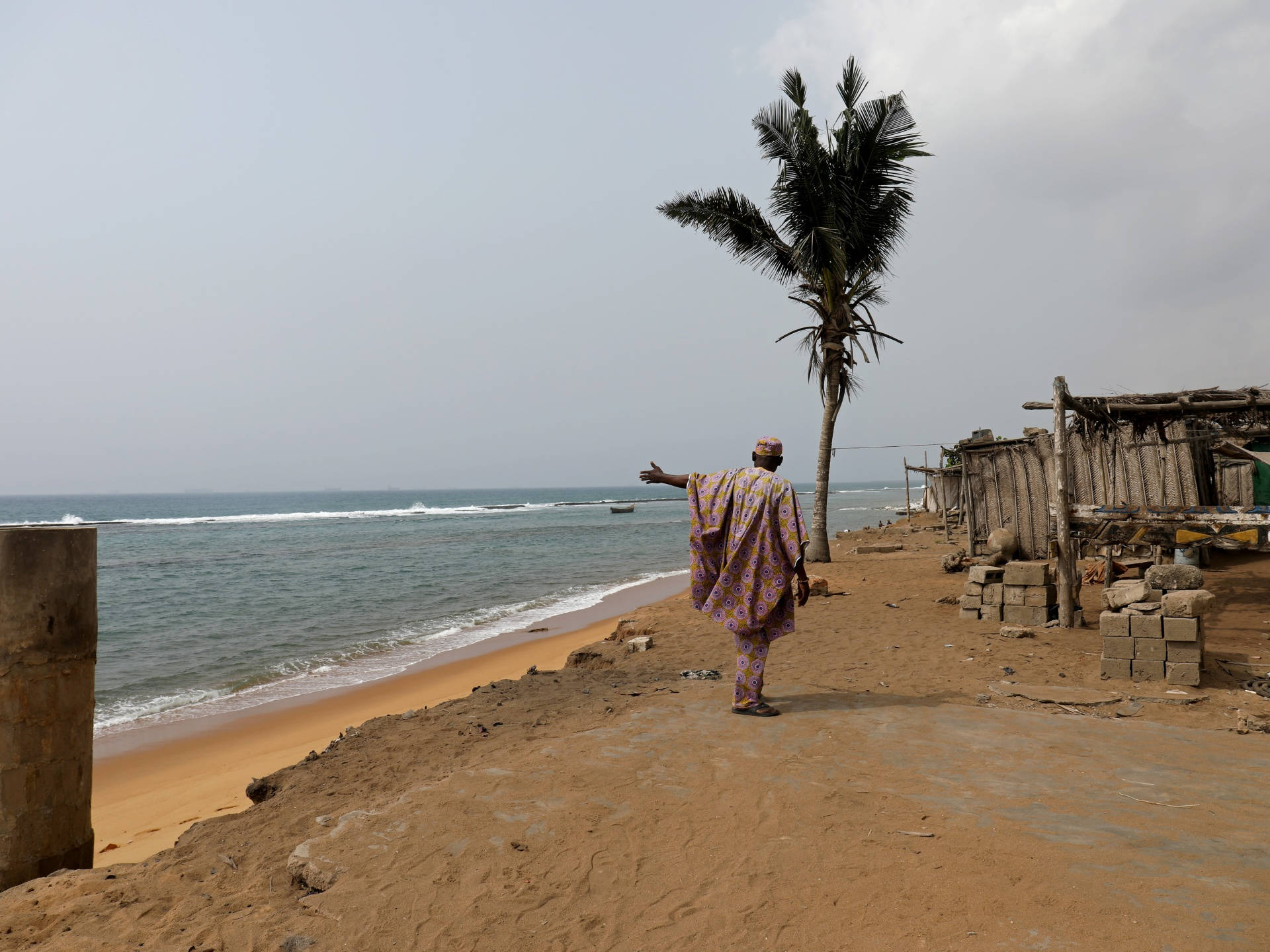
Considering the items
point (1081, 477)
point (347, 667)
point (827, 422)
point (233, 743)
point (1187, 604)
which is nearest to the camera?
point (1187, 604)

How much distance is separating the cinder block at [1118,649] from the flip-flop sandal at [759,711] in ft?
11.0

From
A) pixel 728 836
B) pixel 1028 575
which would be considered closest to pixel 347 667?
pixel 728 836

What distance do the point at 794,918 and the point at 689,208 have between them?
14149 millimetres

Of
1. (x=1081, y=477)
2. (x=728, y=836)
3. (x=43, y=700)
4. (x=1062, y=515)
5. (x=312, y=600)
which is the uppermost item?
(x=1081, y=477)

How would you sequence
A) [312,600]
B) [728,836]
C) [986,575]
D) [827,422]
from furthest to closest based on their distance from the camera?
[312,600]
[827,422]
[986,575]
[728,836]

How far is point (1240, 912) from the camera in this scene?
101 inches

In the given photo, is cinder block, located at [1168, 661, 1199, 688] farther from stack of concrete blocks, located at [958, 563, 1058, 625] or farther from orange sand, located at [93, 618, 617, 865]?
orange sand, located at [93, 618, 617, 865]

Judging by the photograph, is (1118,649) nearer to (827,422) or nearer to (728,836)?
(728,836)

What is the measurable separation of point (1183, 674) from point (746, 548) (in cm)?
404

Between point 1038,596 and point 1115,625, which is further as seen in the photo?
point 1038,596

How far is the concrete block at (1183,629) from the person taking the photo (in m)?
6.09

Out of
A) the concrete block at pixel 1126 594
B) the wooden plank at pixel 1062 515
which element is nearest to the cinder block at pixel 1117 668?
the concrete block at pixel 1126 594

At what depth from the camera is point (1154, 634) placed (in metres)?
6.22

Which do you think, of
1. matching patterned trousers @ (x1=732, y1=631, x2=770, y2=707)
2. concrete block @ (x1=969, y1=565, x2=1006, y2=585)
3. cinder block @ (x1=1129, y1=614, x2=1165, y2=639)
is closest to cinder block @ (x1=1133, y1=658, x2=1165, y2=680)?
cinder block @ (x1=1129, y1=614, x2=1165, y2=639)
